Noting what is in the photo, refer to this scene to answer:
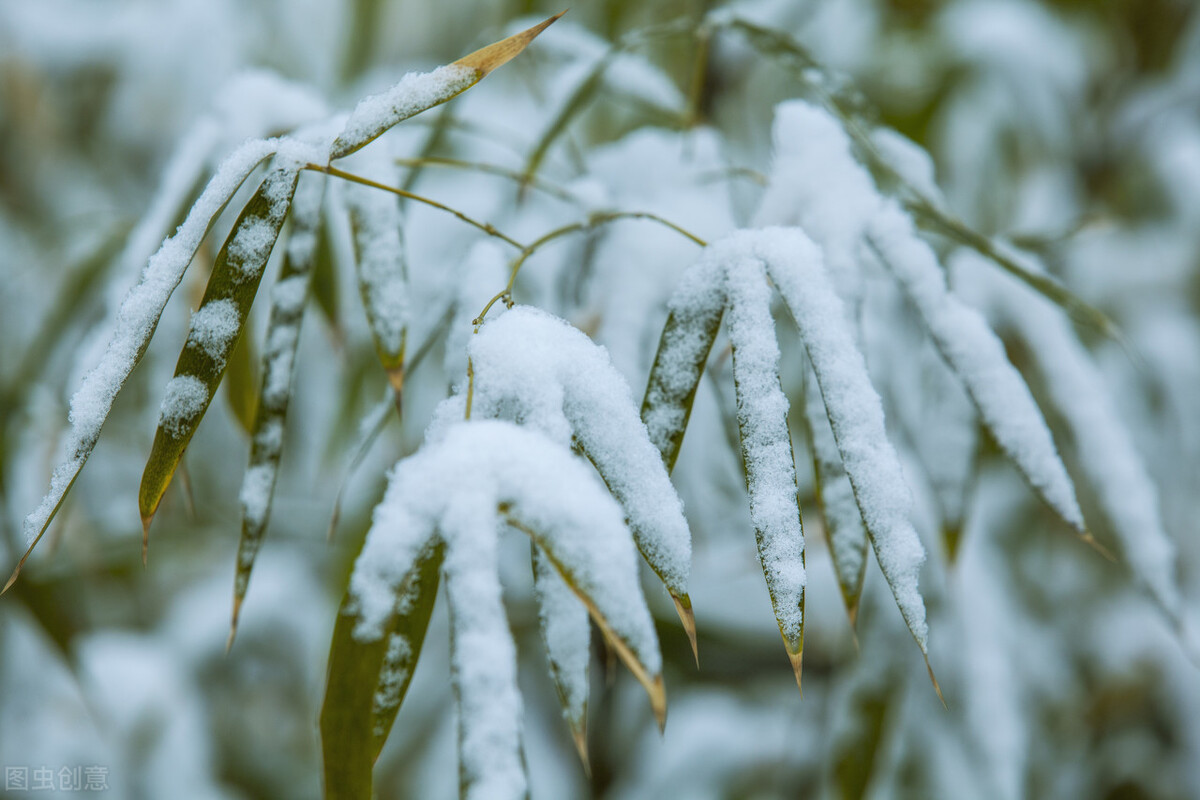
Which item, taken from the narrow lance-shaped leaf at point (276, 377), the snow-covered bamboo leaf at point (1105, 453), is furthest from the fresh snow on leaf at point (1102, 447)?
the narrow lance-shaped leaf at point (276, 377)

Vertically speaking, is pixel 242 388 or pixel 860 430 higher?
pixel 242 388

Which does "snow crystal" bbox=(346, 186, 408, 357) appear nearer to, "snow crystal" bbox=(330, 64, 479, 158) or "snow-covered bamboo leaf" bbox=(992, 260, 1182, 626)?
"snow crystal" bbox=(330, 64, 479, 158)

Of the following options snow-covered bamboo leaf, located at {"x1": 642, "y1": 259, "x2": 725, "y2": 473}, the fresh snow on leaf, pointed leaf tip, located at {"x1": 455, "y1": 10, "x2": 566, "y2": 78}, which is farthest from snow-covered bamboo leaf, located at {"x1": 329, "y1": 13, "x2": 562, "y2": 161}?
the fresh snow on leaf

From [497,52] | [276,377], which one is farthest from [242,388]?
[497,52]

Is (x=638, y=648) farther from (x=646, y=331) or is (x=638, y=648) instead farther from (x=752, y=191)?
(x=752, y=191)

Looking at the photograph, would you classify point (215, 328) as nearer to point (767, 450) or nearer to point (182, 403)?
point (182, 403)

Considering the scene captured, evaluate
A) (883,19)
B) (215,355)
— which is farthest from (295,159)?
(883,19)
